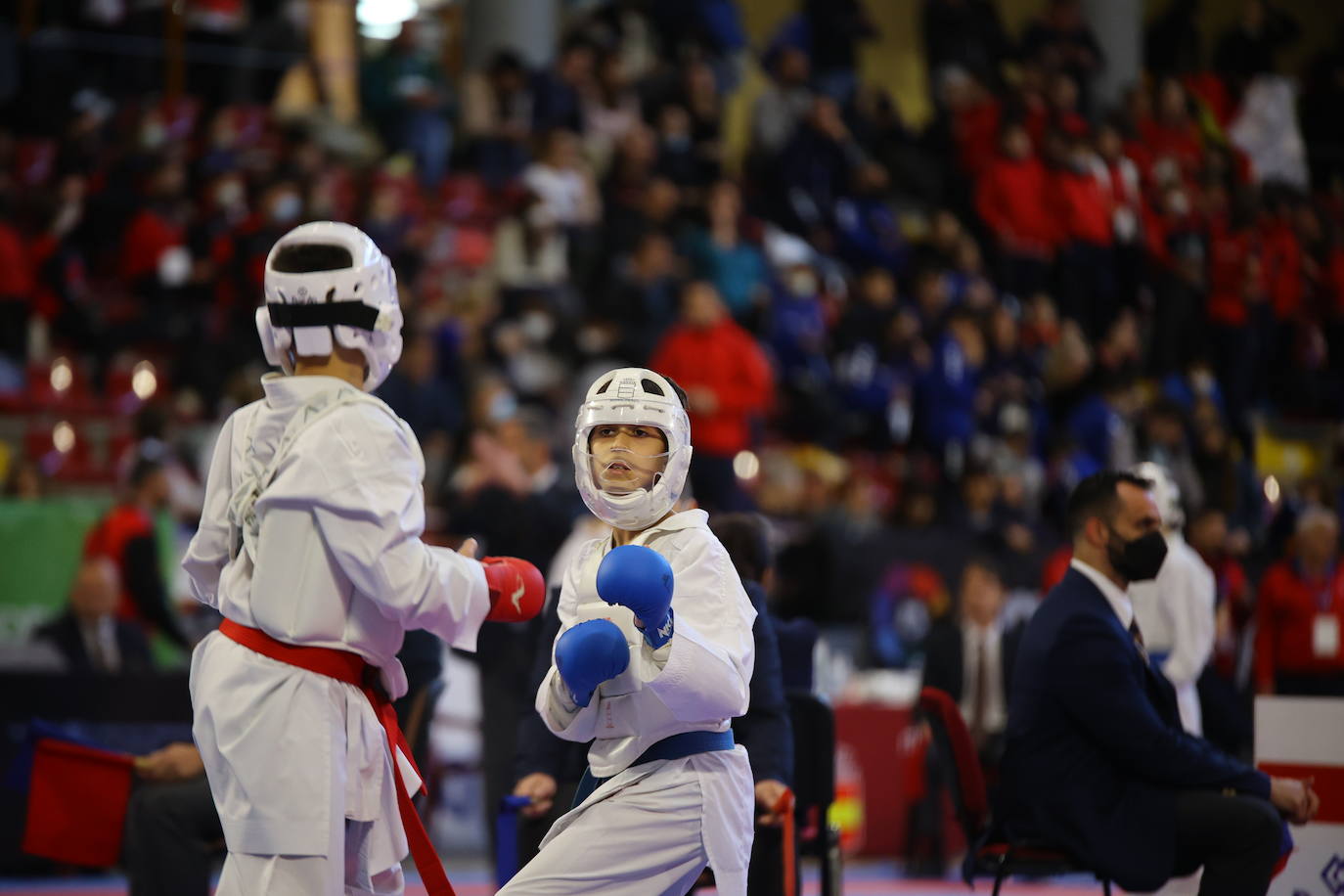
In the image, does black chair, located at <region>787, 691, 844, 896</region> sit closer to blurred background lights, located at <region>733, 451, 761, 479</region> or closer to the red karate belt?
the red karate belt

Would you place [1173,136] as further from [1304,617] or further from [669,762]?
[669,762]

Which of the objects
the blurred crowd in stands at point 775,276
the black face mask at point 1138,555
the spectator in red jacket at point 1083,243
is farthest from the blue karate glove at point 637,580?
the spectator in red jacket at point 1083,243

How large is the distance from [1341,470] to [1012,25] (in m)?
7.44

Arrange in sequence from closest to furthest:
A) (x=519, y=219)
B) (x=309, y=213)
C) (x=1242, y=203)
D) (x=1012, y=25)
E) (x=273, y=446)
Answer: (x=273, y=446), (x=309, y=213), (x=519, y=219), (x=1242, y=203), (x=1012, y=25)

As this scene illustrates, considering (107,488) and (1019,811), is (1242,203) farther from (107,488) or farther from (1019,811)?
(1019,811)

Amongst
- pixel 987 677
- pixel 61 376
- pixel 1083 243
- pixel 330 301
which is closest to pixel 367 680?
pixel 330 301

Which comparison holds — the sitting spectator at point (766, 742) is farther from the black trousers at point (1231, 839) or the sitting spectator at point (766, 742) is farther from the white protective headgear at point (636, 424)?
the black trousers at point (1231, 839)

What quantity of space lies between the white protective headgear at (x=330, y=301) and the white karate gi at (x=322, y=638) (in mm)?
118

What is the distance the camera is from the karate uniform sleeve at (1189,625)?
714 centimetres

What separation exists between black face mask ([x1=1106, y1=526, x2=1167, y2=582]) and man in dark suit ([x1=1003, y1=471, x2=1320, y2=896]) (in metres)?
0.20

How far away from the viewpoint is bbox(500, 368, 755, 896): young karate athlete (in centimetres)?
357

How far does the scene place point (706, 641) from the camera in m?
3.72

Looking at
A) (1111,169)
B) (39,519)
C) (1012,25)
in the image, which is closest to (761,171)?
(1111,169)

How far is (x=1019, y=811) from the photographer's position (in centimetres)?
526
